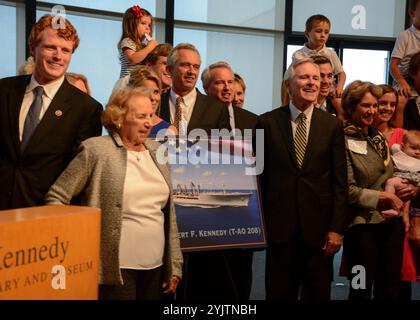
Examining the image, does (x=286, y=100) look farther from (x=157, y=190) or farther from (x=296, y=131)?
(x=157, y=190)

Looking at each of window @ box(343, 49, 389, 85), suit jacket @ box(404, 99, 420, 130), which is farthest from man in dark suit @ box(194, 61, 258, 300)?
window @ box(343, 49, 389, 85)

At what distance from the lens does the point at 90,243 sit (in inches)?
89.5

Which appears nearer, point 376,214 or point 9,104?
point 9,104

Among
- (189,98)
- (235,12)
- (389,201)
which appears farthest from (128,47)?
(235,12)

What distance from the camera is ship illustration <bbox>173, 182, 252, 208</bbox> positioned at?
3.32 m

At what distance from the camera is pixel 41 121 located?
283cm

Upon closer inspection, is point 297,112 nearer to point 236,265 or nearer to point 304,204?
point 304,204

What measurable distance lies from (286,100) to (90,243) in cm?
214

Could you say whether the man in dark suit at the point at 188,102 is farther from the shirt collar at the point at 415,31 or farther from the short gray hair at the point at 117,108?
the shirt collar at the point at 415,31

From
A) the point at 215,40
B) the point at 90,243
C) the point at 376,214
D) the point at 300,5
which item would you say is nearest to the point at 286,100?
the point at 376,214

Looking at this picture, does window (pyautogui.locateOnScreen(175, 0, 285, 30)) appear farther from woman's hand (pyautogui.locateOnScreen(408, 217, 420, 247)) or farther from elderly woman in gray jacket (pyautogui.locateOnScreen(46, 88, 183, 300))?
elderly woman in gray jacket (pyautogui.locateOnScreen(46, 88, 183, 300))

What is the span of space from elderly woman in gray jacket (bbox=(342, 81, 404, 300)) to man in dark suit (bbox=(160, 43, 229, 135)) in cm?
83

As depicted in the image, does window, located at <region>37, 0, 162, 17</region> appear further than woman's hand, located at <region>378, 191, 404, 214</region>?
Yes

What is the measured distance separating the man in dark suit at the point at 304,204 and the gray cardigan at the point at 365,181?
20 centimetres
